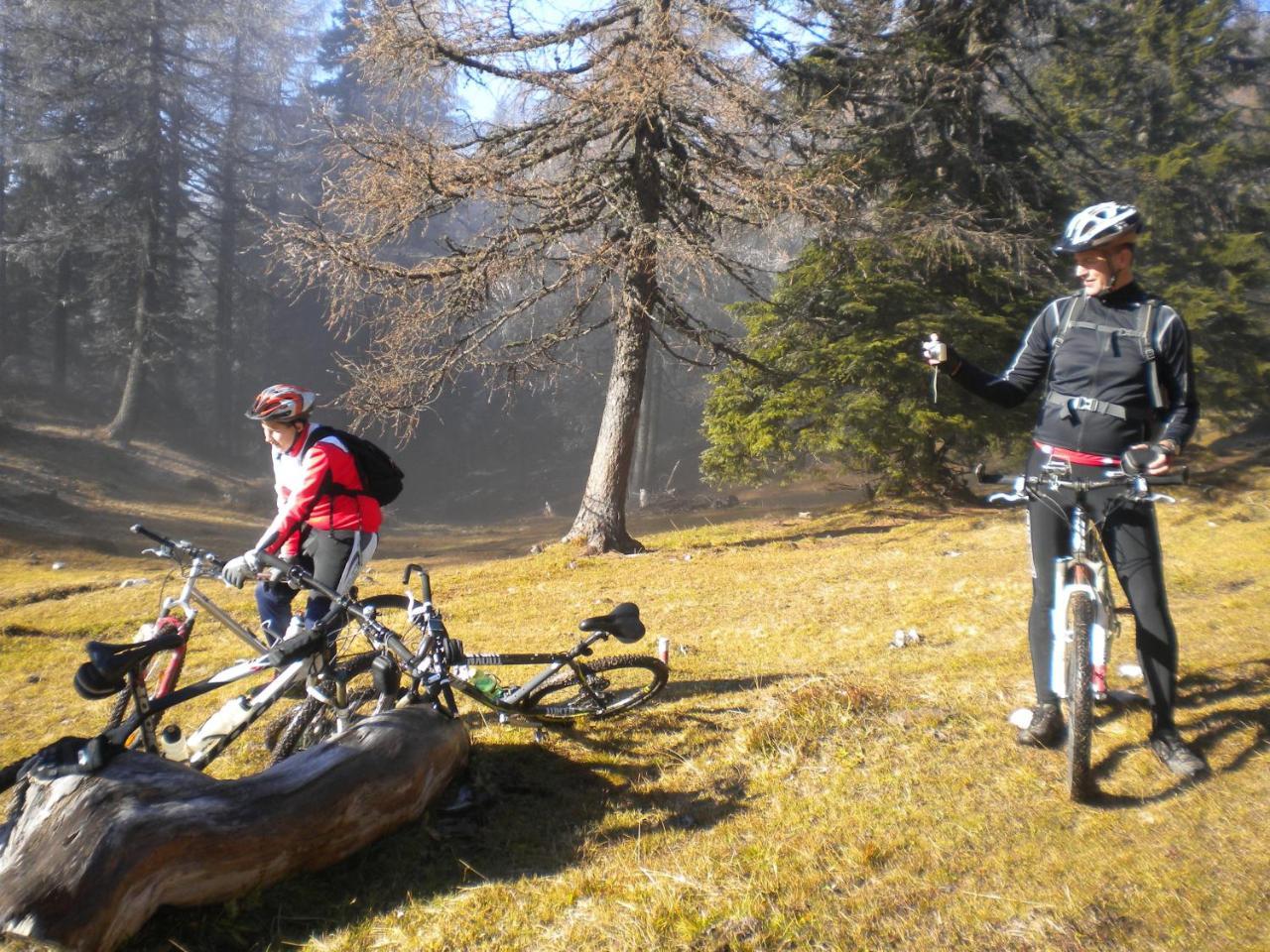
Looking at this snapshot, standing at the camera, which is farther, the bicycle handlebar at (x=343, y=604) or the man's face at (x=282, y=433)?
the man's face at (x=282, y=433)

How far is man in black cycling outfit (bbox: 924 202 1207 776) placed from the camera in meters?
3.85

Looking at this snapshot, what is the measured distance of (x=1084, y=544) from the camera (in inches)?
156

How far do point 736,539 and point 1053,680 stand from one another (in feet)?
31.5

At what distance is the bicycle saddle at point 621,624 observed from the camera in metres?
4.55

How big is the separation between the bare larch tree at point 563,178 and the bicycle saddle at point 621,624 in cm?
667

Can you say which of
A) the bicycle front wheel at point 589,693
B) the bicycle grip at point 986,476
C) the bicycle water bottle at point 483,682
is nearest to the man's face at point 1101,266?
the bicycle grip at point 986,476

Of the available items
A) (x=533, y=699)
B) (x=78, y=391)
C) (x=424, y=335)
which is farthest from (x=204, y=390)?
(x=533, y=699)

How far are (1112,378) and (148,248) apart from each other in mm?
31736

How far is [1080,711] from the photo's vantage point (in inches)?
139

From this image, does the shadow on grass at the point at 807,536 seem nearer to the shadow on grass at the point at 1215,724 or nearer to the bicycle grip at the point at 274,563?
the shadow on grass at the point at 1215,724

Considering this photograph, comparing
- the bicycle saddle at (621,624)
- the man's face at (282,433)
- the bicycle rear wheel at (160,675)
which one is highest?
the man's face at (282,433)

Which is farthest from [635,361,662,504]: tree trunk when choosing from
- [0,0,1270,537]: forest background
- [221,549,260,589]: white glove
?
[221,549,260,589]: white glove

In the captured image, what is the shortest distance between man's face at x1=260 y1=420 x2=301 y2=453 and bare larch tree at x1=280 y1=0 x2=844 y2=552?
253 inches

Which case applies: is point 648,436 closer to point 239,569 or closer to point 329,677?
point 329,677
